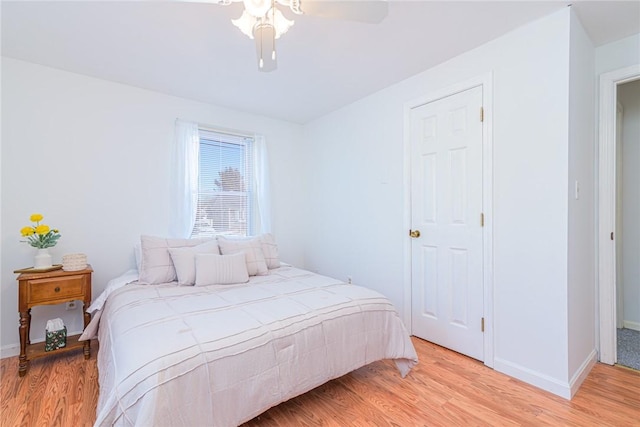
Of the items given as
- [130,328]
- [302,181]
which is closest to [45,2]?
[130,328]

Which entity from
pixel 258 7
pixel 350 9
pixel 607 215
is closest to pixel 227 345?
pixel 258 7

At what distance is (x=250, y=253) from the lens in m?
2.74

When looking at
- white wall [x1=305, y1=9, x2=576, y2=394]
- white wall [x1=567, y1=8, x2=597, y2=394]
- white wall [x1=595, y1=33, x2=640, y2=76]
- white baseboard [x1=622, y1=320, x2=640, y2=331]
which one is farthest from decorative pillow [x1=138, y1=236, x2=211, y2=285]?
white baseboard [x1=622, y1=320, x2=640, y2=331]

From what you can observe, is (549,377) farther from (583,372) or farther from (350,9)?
(350,9)

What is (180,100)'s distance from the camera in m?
3.12

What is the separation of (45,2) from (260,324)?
227 centimetres

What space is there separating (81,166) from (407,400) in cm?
323

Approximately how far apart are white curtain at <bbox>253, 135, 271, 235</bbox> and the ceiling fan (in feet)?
7.30

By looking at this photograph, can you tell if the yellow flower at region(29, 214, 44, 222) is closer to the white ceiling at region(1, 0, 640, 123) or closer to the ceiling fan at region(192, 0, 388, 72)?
the white ceiling at region(1, 0, 640, 123)

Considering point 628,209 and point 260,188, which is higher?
point 260,188

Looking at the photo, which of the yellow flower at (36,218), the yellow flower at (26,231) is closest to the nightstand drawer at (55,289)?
the yellow flower at (26,231)

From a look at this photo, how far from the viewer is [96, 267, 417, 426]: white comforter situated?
3.88 feet

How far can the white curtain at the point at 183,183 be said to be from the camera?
120 inches

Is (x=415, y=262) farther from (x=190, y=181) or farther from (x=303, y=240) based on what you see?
(x=190, y=181)
